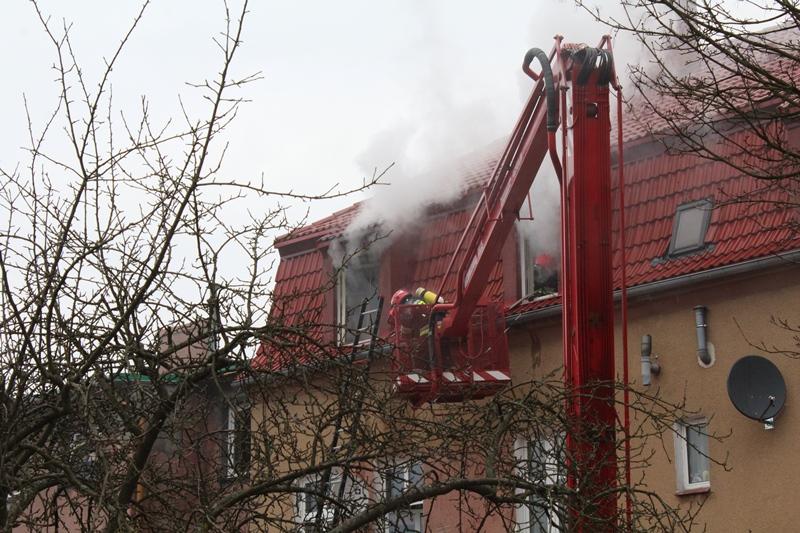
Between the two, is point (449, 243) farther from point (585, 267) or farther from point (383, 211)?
point (585, 267)

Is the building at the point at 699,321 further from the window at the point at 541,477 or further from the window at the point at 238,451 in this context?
the window at the point at 541,477

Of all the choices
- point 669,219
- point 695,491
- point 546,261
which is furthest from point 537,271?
point 695,491

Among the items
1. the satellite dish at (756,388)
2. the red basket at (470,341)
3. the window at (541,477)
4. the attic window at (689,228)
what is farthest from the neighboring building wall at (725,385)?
the window at (541,477)

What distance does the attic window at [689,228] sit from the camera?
52.2 ft

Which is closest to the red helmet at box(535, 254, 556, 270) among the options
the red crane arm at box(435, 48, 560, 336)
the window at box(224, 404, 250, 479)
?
the red crane arm at box(435, 48, 560, 336)

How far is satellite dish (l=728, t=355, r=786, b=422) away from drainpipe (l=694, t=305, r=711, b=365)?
1.92 ft

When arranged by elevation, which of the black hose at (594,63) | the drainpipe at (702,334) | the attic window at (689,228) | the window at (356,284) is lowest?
the drainpipe at (702,334)

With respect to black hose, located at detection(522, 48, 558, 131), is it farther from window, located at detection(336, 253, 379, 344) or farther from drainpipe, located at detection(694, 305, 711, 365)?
window, located at detection(336, 253, 379, 344)

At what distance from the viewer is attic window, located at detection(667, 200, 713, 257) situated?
15.9m

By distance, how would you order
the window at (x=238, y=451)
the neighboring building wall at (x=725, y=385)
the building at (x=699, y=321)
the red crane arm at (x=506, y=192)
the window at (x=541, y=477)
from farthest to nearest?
the building at (x=699, y=321), the neighboring building wall at (x=725, y=385), the red crane arm at (x=506, y=192), the window at (x=238, y=451), the window at (x=541, y=477)

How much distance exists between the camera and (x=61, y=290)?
793 centimetres

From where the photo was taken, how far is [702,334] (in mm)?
15594

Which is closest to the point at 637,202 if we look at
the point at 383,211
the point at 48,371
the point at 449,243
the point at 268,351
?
the point at 449,243

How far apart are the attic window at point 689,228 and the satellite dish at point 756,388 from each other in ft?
5.00
